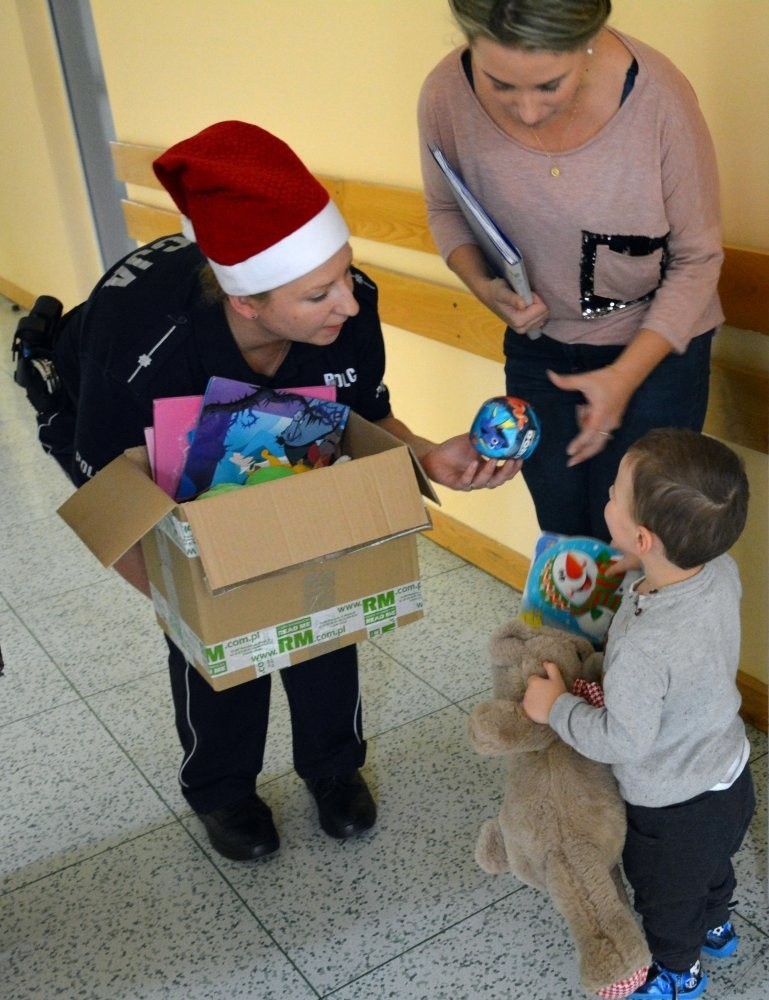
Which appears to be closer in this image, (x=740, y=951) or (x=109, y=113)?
(x=740, y=951)

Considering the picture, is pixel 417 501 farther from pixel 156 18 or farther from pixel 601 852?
pixel 156 18

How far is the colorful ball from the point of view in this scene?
1634mm

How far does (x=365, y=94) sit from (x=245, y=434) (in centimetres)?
163

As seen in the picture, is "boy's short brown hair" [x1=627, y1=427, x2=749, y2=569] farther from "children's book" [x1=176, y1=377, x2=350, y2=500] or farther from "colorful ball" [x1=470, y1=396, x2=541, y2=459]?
"children's book" [x1=176, y1=377, x2=350, y2=500]

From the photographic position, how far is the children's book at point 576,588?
1610 millimetres

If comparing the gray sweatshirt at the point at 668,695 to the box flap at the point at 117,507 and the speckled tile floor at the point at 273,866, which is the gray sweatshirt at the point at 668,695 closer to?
the speckled tile floor at the point at 273,866

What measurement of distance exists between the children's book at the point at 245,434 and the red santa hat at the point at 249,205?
164 millimetres

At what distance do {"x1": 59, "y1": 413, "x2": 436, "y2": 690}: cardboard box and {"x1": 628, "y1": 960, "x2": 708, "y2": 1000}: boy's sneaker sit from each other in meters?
0.69

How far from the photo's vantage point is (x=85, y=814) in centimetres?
218

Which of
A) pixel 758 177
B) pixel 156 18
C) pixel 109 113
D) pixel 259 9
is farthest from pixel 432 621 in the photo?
pixel 109 113

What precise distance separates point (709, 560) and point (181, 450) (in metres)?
0.80

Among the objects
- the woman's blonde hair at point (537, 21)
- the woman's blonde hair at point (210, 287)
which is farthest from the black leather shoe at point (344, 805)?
the woman's blonde hair at point (537, 21)

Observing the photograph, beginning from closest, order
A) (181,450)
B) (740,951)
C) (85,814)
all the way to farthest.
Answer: (181,450)
(740,951)
(85,814)

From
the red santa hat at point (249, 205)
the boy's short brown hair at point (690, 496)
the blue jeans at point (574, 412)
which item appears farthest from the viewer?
the blue jeans at point (574, 412)
